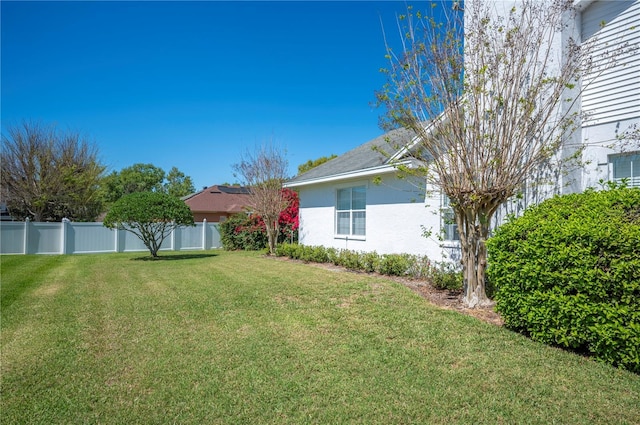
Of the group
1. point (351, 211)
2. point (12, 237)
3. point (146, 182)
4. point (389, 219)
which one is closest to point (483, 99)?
point (389, 219)

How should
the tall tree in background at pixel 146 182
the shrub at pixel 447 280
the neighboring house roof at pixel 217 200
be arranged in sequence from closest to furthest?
the shrub at pixel 447 280 < the neighboring house roof at pixel 217 200 < the tall tree in background at pixel 146 182

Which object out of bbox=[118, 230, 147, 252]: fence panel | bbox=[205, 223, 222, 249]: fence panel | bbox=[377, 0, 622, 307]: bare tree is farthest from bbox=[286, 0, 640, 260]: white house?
bbox=[118, 230, 147, 252]: fence panel

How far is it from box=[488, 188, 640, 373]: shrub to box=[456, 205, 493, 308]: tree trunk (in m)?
1.23

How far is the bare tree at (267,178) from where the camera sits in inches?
656

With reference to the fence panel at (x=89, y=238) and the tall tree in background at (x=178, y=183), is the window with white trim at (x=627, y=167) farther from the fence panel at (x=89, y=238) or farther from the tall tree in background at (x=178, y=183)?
the tall tree in background at (x=178, y=183)

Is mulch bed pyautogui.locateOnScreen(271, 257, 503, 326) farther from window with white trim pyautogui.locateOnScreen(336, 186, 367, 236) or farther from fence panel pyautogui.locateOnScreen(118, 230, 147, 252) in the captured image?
fence panel pyautogui.locateOnScreen(118, 230, 147, 252)

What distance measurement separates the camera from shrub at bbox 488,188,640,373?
3893 mm

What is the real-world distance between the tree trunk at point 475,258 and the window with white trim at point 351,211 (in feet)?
19.3

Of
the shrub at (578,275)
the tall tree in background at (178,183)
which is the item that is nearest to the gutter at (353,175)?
the shrub at (578,275)

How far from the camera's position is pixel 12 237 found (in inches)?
685

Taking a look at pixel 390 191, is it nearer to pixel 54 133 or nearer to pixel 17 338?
pixel 17 338

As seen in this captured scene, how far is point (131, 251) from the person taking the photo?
20.3m

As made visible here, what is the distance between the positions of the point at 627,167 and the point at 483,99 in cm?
278

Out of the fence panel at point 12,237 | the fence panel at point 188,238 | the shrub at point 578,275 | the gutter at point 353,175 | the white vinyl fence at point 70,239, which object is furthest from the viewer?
the fence panel at point 188,238
